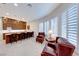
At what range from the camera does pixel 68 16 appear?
11.1ft

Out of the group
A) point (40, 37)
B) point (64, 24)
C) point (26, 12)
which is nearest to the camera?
point (26, 12)

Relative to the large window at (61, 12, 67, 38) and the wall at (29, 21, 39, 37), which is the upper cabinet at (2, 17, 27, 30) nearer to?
the wall at (29, 21, 39, 37)

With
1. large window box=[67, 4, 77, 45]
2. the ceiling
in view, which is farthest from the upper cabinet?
large window box=[67, 4, 77, 45]

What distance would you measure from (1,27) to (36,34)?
0.86m

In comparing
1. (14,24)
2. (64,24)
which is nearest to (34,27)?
(14,24)

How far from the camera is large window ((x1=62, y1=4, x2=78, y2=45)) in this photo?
331 centimetres

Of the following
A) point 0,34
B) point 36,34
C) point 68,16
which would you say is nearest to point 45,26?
point 36,34

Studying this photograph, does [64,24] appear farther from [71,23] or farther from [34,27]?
[34,27]

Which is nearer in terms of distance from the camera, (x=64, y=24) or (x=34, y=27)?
(x=34, y=27)

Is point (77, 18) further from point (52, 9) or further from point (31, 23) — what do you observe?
point (31, 23)

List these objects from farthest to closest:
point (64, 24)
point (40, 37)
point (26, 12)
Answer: point (64, 24) < point (40, 37) < point (26, 12)

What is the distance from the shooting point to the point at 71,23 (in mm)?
3379

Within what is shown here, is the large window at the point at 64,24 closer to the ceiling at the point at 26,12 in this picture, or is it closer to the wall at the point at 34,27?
the ceiling at the point at 26,12

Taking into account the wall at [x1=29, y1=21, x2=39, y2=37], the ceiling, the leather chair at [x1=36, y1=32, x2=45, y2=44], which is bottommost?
the leather chair at [x1=36, y1=32, x2=45, y2=44]
